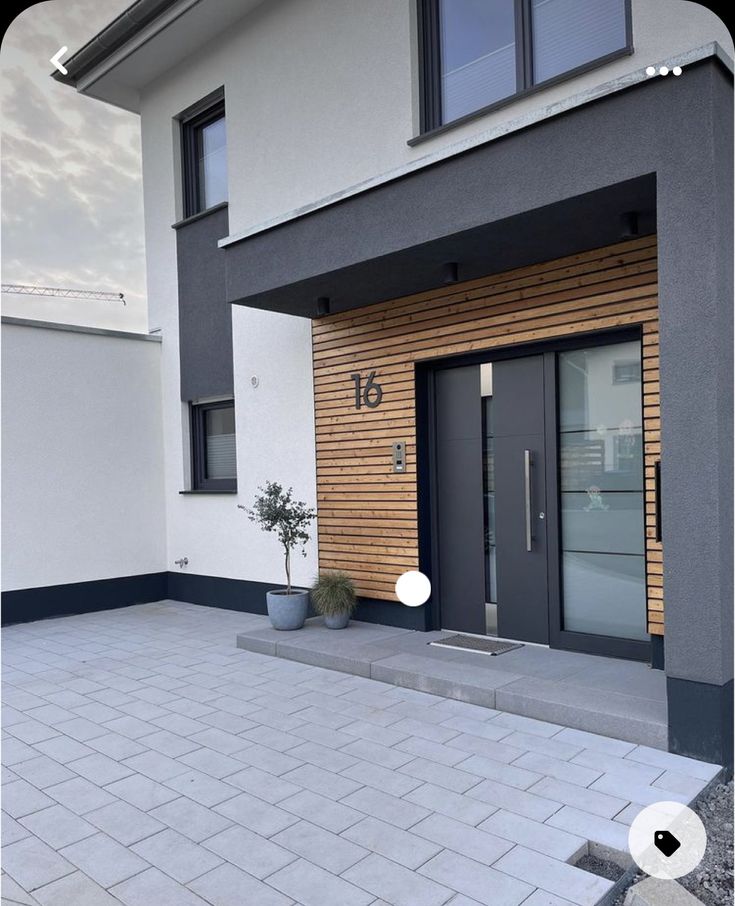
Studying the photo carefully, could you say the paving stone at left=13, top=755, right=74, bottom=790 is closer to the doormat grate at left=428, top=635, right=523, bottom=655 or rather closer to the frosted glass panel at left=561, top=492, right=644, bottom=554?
the doormat grate at left=428, top=635, right=523, bottom=655

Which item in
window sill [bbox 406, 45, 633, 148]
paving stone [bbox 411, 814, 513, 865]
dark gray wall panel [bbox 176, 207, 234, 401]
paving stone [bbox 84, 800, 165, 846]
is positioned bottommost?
paving stone [bbox 84, 800, 165, 846]

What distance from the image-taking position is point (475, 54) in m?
5.46

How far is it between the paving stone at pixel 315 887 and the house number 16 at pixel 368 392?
4307 millimetres

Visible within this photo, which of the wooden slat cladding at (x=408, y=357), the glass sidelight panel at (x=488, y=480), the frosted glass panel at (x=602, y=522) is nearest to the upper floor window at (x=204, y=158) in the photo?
the wooden slat cladding at (x=408, y=357)

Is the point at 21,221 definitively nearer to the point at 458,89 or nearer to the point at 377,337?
the point at 377,337

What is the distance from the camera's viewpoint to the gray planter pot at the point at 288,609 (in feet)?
21.1

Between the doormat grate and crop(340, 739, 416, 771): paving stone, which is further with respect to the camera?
the doormat grate

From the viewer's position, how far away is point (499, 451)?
233 inches

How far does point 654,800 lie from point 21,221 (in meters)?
6.47

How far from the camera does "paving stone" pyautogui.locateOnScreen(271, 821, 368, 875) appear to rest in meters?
2.82

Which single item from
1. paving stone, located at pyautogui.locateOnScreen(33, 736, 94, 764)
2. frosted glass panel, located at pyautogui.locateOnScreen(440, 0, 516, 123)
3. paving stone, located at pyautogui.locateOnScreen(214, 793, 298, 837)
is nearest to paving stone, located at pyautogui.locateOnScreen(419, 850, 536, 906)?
paving stone, located at pyautogui.locateOnScreen(214, 793, 298, 837)

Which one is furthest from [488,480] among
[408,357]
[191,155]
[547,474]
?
[191,155]

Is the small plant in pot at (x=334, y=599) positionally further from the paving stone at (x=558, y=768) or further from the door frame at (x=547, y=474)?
the paving stone at (x=558, y=768)

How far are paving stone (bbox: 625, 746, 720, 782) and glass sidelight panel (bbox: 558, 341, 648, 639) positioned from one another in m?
1.41
